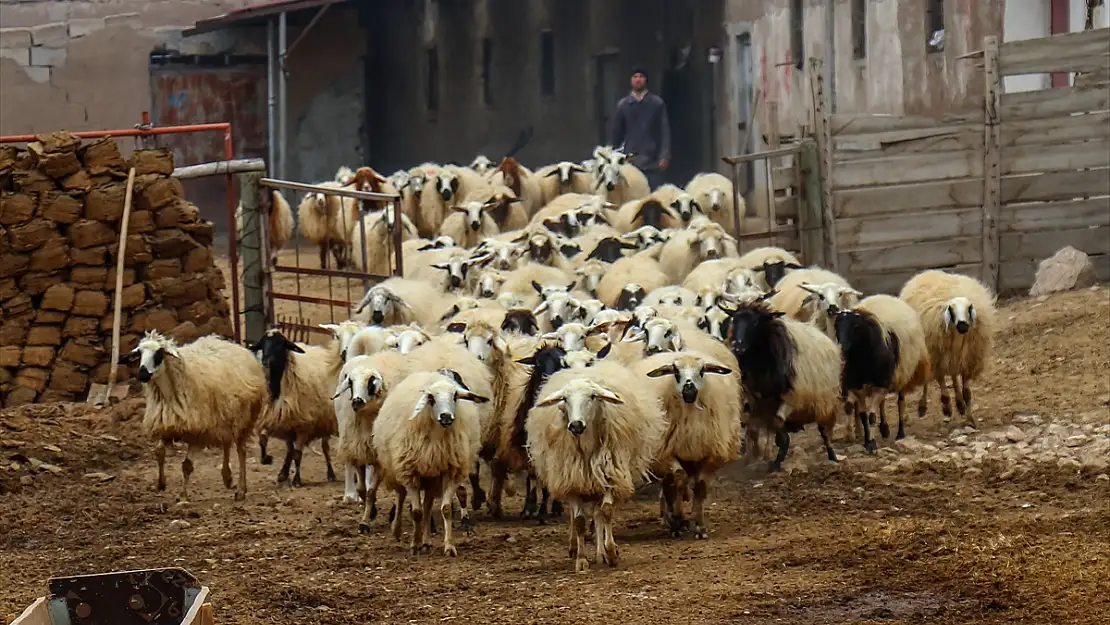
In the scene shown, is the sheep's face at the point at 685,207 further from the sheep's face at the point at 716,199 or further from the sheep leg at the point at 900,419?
the sheep leg at the point at 900,419

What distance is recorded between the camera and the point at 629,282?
1500 centimetres

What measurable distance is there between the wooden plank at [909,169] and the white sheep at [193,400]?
692cm

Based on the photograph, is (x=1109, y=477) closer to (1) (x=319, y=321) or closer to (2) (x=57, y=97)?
(1) (x=319, y=321)

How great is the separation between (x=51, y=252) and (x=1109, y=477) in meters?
8.31

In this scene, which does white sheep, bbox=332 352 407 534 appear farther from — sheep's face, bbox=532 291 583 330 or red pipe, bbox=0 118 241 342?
red pipe, bbox=0 118 241 342

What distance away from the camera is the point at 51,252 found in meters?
13.9

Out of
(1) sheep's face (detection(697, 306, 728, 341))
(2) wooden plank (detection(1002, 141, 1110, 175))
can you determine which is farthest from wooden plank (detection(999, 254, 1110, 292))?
(1) sheep's face (detection(697, 306, 728, 341))

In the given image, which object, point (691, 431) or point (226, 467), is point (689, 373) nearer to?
point (691, 431)

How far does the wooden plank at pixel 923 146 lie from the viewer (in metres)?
16.6

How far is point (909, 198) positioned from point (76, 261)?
7.85m

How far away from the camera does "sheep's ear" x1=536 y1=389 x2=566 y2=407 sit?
31.2 ft

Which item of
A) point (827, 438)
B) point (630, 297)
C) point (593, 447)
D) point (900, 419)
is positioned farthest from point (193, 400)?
point (900, 419)

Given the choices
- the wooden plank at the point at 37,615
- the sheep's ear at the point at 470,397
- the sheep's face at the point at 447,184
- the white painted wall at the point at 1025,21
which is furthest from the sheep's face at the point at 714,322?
the white painted wall at the point at 1025,21

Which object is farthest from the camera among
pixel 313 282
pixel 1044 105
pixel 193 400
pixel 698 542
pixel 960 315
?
pixel 313 282
